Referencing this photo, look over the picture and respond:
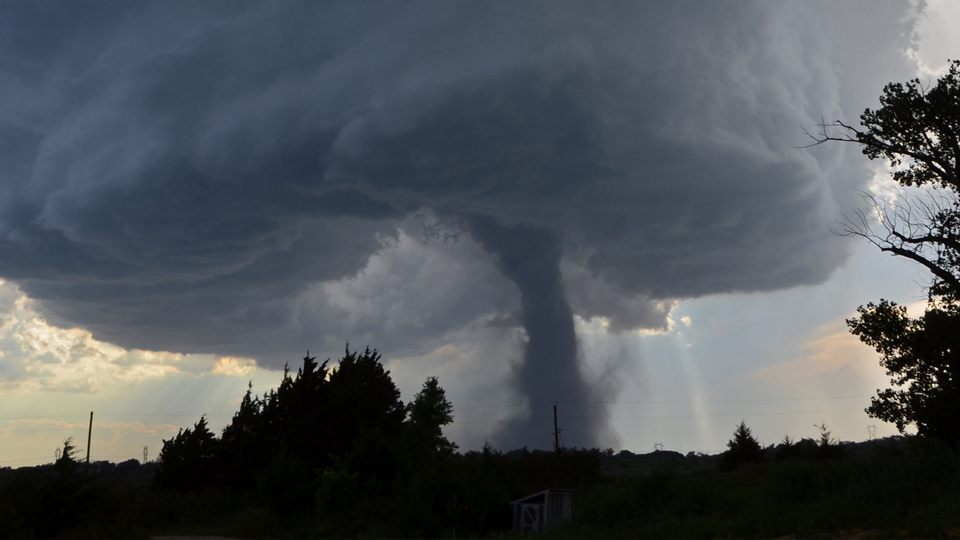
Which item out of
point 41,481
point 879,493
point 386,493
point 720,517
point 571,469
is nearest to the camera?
point 879,493

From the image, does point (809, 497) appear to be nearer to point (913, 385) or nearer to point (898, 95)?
point (913, 385)

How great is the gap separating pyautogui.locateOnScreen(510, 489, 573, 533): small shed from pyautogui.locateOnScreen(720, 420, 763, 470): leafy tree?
3316cm

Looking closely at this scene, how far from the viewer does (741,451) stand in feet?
207

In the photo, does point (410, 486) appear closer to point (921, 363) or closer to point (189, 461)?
point (921, 363)

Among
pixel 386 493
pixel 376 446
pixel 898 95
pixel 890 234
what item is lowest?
pixel 386 493

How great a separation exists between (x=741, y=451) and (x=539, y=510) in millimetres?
35977

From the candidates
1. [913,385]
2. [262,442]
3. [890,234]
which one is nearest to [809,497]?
[913,385]

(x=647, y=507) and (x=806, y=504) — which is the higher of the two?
(x=806, y=504)

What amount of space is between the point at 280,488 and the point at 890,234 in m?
36.7

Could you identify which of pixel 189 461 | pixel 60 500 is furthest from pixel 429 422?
pixel 60 500

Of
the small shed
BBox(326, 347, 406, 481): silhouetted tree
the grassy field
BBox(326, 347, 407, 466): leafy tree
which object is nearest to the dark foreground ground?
the grassy field

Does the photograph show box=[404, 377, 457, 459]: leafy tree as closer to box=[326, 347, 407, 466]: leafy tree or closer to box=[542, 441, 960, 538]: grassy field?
box=[326, 347, 407, 466]: leafy tree

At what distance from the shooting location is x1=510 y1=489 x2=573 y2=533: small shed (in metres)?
34.1

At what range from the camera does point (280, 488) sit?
4294 cm
